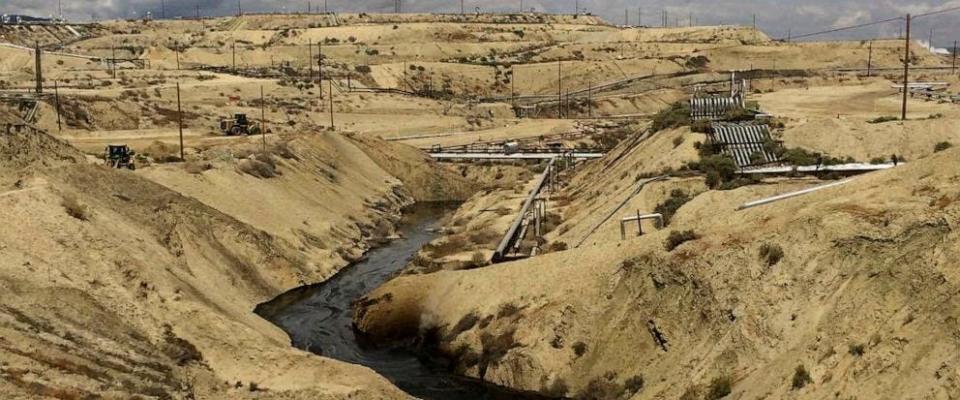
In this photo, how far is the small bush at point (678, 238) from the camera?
31141 mm

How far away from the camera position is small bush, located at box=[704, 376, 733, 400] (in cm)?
2475

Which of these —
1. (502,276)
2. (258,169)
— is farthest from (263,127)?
(502,276)

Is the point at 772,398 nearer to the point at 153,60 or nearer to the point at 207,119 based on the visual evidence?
the point at 207,119

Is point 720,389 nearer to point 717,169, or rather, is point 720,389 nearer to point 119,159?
point 717,169

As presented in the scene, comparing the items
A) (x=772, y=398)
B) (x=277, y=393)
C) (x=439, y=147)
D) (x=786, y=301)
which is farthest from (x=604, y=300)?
(x=439, y=147)

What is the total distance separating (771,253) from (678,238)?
415 cm

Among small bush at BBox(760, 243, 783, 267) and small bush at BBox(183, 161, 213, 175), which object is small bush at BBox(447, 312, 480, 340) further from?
small bush at BBox(183, 161, 213, 175)

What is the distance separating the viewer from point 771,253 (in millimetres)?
27766

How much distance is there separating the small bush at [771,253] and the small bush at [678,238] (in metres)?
3.22

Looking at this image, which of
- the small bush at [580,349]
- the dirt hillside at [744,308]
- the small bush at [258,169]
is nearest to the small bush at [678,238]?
the dirt hillside at [744,308]

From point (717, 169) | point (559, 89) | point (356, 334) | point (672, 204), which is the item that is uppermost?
point (559, 89)

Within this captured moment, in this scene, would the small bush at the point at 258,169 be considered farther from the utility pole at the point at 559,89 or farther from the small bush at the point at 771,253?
the utility pole at the point at 559,89

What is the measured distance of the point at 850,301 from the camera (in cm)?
2395

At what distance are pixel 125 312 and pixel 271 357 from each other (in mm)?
5651
